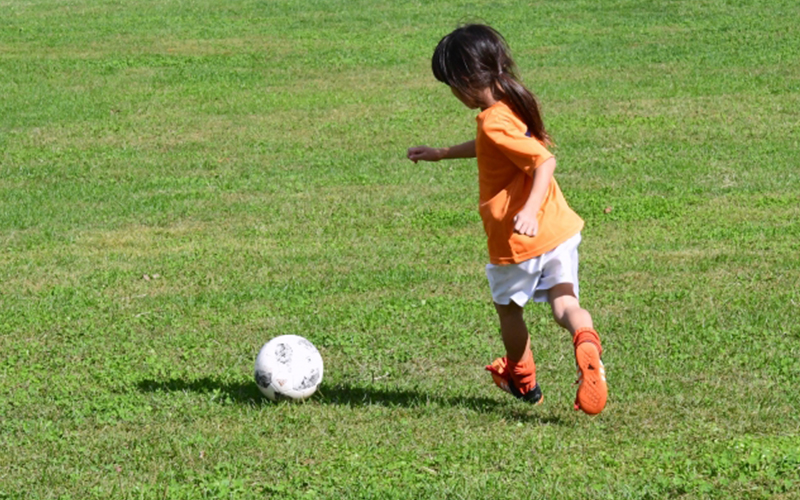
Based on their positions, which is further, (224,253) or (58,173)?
(58,173)

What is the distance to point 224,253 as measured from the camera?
8.41 m

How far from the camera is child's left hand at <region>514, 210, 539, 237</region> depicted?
4441mm

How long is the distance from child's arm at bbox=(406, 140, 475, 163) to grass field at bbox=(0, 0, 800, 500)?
119 cm

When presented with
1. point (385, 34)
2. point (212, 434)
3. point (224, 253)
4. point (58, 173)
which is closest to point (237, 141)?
point (58, 173)

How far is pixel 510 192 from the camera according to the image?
4.77 m

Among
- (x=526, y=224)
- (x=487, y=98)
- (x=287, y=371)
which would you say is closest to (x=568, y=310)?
(x=526, y=224)

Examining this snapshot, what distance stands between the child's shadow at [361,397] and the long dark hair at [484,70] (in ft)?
4.33

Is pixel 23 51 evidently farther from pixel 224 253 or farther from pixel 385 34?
pixel 224 253

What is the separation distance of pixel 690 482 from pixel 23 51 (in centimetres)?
1709

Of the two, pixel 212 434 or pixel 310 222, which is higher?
pixel 212 434

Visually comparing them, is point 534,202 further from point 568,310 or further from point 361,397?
point 361,397

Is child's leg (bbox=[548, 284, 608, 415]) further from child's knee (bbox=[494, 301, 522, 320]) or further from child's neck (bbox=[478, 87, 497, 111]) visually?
child's neck (bbox=[478, 87, 497, 111])

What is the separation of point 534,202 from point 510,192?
0.89 ft

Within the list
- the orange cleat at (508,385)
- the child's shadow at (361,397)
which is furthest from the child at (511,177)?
the child's shadow at (361,397)
